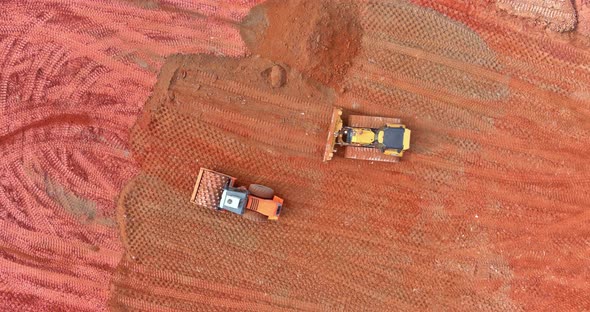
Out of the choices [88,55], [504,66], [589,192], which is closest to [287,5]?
[88,55]

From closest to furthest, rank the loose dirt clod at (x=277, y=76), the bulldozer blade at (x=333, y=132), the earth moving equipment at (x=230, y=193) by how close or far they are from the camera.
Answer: the earth moving equipment at (x=230, y=193) → the bulldozer blade at (x=333, y=132) → the loose dirt clod at (x=277, y=76)

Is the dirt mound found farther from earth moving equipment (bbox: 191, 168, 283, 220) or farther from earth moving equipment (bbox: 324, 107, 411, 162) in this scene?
earth moving equipment (bbox: 191, 168, 283, 220)

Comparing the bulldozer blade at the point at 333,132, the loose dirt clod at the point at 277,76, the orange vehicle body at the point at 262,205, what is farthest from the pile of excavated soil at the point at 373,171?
the orange vehicle body at the point at 262,205

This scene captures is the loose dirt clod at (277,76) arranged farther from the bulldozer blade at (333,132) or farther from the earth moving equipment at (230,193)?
the earth moving equipment at (230,193)

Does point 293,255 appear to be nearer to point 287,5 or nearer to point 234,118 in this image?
point 234,118

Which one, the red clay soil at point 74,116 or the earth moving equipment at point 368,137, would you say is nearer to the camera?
the earth moving equipment at point 368,137

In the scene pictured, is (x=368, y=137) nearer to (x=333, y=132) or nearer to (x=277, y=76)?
(x=333, y=132)

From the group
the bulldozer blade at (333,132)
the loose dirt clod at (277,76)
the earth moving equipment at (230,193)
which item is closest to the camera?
the earth moving equipment at (230,193)
